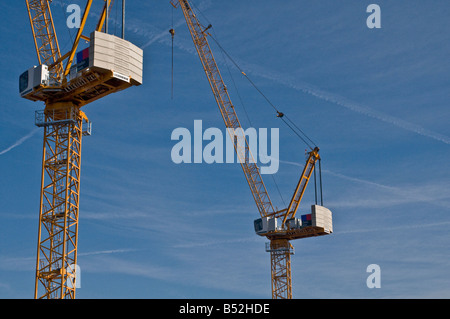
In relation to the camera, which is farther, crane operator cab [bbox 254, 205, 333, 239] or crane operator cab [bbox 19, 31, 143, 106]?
crane operator cab [bbox 254, 205, 333, 239]

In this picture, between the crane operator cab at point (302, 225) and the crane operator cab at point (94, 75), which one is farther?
the crane operator cab at point (302, 225)

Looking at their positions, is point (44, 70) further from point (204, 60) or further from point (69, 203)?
point (204, 60)

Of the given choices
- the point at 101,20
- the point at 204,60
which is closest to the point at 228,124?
the point at 204,60

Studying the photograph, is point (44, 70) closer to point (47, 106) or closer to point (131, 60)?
point (47, 106)

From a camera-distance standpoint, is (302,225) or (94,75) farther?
(302,225)

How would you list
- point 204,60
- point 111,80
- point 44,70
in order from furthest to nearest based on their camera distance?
1. point 204,60
2. point 44,70
3. point 111,80

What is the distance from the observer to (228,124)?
530 ft

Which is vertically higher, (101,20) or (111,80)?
(101,20)
